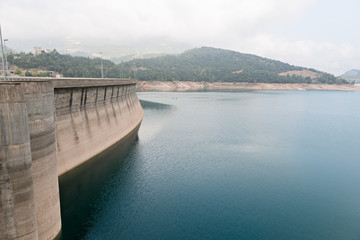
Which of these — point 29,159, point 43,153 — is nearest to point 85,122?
point 43,153

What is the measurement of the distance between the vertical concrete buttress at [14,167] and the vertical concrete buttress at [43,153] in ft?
5.99

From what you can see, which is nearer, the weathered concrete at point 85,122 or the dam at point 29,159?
the dam at point 29,159

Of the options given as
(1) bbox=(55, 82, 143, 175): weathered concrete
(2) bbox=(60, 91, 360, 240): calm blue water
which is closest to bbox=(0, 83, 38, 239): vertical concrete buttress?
(2) bbox=(60, 91, 360, 240): calm blue water

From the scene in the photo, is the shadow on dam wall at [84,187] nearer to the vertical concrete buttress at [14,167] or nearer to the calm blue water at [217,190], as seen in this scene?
the calm blue water at [217,190]

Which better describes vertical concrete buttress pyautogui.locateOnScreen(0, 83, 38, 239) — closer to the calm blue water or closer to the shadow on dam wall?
the shadow on dam wall

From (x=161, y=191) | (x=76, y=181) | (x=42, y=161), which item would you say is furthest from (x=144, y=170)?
(x=42, y=161)

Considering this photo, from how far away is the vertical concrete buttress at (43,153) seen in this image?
1465 centimetres

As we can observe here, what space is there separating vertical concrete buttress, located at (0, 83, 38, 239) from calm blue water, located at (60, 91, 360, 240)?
6.22 metres

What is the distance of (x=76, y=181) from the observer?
87.2ft

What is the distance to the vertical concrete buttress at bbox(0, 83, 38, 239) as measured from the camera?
12.0m

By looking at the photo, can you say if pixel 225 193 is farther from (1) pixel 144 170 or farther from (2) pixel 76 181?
(2) pixel 76 181

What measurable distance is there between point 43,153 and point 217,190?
17732 millimetres

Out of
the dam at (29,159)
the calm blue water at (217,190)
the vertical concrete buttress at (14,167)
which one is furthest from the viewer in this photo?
the calm blue water at (217,190)

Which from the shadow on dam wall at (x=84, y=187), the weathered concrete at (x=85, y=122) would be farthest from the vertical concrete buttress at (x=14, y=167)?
the weathered concrete at (x=85, y=122)
